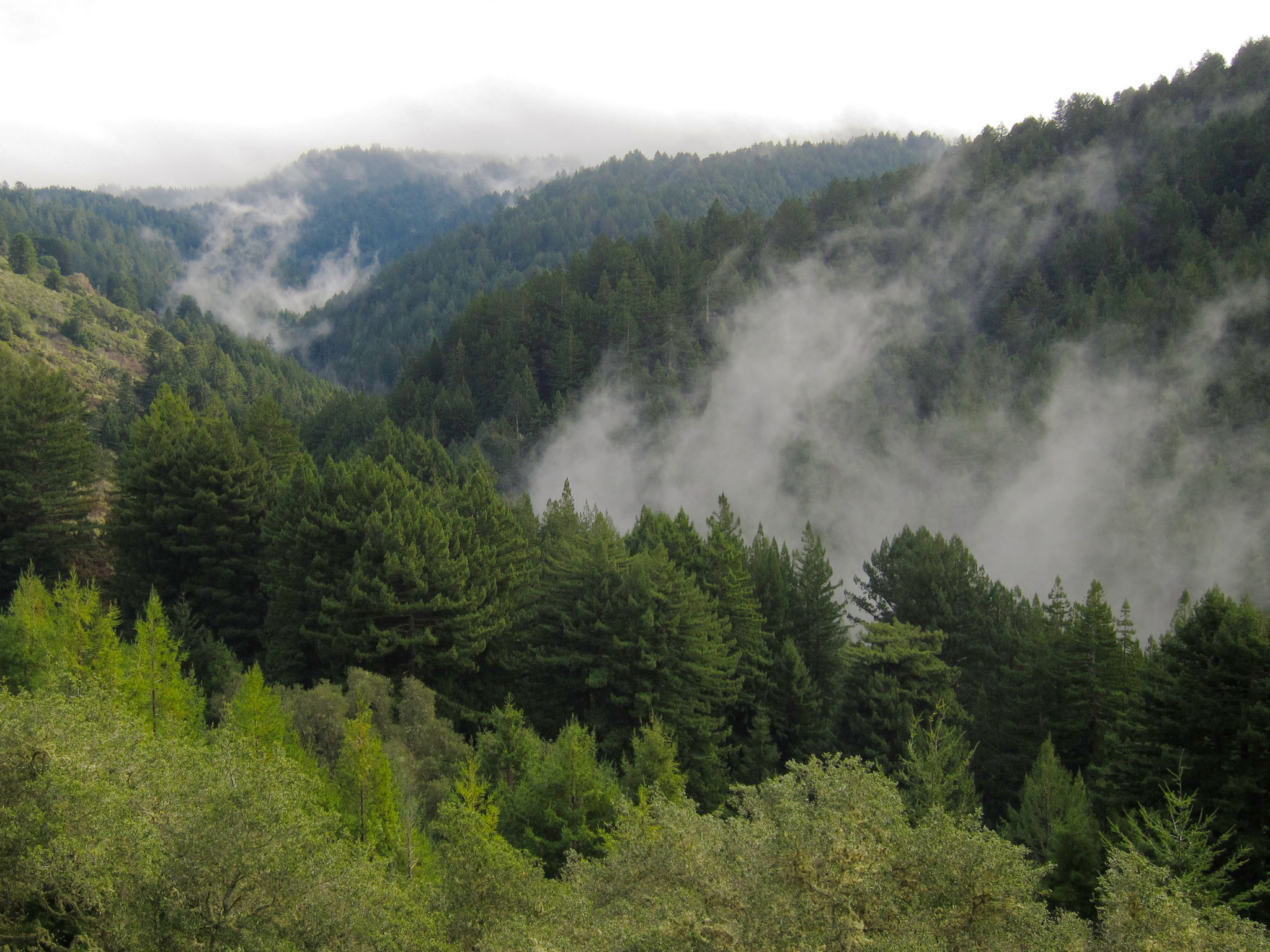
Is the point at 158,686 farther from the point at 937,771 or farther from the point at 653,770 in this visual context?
the point at 937,771

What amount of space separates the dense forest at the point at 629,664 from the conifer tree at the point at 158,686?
0.18 meters

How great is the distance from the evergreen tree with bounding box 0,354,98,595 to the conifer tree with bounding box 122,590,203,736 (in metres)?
20.1

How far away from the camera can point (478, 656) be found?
138 feet

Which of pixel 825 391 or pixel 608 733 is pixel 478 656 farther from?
pixel 825 391

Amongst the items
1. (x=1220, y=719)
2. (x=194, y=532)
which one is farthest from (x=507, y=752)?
(x=194, y=532)

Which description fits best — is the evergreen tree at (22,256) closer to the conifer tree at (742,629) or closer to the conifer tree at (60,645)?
the conifer tree at (60,645)

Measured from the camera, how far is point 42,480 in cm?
4566

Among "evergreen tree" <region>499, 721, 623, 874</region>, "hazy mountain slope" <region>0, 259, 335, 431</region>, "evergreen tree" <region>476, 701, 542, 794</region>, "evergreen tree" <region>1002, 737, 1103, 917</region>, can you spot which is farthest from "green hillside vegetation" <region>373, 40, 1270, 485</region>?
"evergreen tree" <region>499, 721, 623, 874</region>

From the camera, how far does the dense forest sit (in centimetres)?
1325

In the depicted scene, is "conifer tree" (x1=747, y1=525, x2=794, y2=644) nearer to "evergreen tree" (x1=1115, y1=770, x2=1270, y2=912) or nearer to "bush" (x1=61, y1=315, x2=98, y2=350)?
"evergreen tree" (x1=1115, y1=770, x2=1270, y2=912)

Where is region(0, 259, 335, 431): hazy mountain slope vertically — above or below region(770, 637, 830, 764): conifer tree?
above

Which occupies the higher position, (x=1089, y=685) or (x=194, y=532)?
(x=194, y=532)

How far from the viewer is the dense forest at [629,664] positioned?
13.2 m

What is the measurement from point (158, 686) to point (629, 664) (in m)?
18.4
